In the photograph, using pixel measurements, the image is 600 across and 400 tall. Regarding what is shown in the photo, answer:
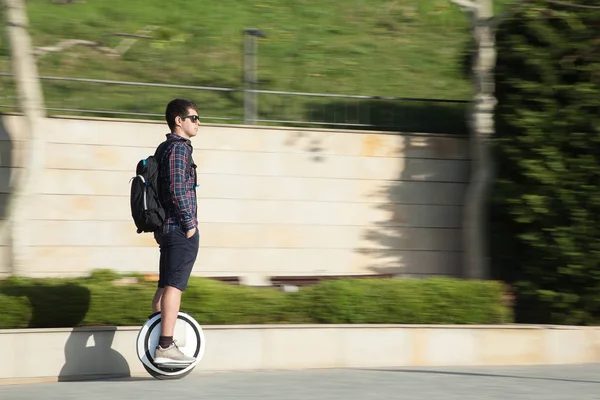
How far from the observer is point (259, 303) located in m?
8.52

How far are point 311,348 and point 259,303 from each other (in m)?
0.72

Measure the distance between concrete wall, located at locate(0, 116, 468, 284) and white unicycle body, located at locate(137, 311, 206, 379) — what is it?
12.3 feet

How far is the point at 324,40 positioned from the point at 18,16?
23.7 feet

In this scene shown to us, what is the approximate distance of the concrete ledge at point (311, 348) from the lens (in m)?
7.46

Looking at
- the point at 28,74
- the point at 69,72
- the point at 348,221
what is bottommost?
the point at 348,221

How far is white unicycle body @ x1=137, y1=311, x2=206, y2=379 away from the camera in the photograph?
7031 millimetres

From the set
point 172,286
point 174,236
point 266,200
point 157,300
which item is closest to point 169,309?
point 172,286

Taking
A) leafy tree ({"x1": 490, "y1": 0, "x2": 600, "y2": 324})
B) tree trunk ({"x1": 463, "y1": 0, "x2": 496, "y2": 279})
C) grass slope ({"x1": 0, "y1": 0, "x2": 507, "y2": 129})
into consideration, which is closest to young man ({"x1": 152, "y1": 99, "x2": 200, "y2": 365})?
leafy tree ({"x1": 490, "y1": 0, "x2": 600, "y2": 324})

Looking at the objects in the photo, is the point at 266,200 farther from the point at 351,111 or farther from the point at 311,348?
the point at 311,348

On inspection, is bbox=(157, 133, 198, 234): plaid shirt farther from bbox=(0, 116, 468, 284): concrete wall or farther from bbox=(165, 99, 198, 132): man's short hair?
bbox=(0, 116, 468, 284): concrete wall

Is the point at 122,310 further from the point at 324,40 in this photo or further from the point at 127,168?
the point at 324,40

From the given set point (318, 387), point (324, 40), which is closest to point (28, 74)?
point (318, 387)

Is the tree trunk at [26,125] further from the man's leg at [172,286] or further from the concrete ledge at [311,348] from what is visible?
the man's leg at [172,286]

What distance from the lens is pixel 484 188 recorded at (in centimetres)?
1063
